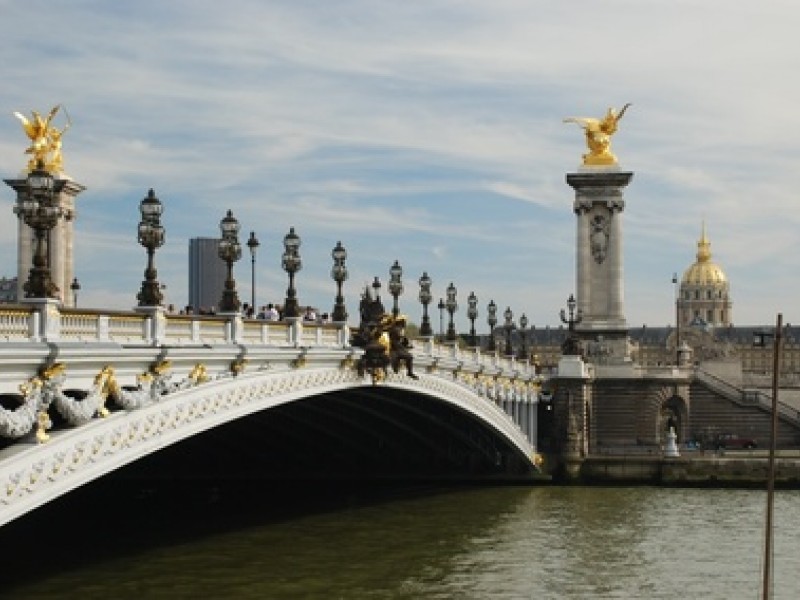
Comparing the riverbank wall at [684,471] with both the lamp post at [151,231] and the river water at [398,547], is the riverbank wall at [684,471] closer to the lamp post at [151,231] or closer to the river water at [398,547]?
the river water at [398,547]

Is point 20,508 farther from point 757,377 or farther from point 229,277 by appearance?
point 757,377

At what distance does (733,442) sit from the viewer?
282 ft

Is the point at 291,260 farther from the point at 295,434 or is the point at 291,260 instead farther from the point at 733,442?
the point at 733,442

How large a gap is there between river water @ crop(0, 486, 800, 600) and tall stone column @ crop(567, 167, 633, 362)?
34.6 m

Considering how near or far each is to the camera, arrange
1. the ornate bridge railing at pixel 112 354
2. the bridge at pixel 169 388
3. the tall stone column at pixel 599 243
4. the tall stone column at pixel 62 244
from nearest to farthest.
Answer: the ornate bridge railing at pixel 112 354 < the bridge at pixel 169 388 < the tall stone column at pixel 62 244 < the tall stone column at pixel 599 243

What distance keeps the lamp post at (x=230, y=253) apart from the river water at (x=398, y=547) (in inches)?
259

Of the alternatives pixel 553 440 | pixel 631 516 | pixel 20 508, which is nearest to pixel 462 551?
pixel 631 516

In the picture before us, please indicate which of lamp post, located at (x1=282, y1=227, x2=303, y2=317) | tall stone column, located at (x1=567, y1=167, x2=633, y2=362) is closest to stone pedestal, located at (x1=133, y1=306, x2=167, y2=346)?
lamp post, located at (x1=282, y1=227, x2=303, y2=317)

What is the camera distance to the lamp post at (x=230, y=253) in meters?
29.7

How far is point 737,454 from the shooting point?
7362 cm

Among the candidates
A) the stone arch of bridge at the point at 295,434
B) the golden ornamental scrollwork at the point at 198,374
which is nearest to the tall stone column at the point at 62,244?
the stone arch of bridge at the point at 295,434

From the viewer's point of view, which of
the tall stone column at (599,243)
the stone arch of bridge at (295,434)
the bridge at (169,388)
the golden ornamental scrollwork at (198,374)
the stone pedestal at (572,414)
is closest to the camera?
the bridge at (169,388)

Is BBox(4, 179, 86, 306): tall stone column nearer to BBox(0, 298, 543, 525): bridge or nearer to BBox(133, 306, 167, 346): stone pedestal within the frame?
BBox(0, 298, 543, 525): bridge

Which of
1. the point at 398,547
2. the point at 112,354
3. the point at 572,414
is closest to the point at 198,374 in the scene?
the point at 112,354
